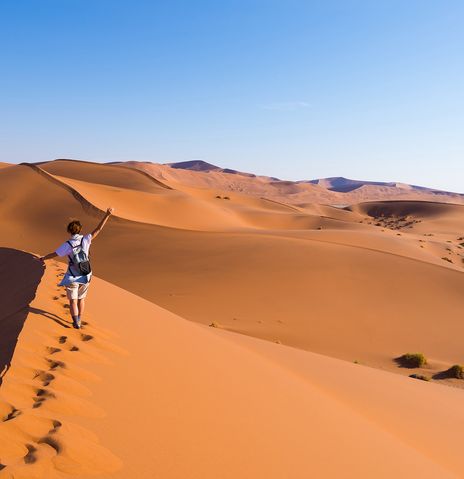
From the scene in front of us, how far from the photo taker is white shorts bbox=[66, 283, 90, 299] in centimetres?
516

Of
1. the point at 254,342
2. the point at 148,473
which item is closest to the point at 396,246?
the point at 254,342

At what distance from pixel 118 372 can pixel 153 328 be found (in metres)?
2.16

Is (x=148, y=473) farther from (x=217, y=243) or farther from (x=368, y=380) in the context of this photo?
(x=217, y=243)

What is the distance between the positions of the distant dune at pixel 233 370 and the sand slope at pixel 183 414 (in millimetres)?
17

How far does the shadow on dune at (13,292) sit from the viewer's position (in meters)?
4.22

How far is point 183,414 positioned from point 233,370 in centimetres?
184

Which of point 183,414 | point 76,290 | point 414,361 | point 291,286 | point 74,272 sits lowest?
point 414,361

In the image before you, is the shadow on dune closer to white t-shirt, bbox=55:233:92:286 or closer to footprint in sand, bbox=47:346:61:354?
footprint in sand, bbox=47:346:61:354

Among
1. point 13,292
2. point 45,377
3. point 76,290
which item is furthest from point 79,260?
point 13,292

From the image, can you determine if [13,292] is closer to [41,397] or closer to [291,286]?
[41,397]

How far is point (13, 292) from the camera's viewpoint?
7.34m

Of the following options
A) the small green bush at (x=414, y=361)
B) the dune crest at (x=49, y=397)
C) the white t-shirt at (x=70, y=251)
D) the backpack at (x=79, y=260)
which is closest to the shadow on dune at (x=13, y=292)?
the dune crest at (x=49, y=397)

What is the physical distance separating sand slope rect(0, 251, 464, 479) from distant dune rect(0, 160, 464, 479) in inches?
0.7

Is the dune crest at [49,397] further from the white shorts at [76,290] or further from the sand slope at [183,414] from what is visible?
the white shorts at [76,290]
